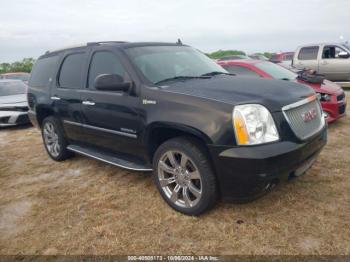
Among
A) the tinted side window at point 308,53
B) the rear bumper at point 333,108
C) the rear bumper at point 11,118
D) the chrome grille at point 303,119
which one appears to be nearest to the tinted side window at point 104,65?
the chrome grille at point 303,119

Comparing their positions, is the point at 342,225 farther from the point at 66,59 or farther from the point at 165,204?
the point at 66,59

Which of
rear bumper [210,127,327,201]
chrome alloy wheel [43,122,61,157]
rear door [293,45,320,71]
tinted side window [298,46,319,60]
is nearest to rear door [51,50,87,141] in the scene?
chrome alloy wheel [43,122,61,157]

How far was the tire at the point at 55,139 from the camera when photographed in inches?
203

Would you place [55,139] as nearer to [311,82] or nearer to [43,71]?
[43,71]

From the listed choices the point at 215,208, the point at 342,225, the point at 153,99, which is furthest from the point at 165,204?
the point at 342,225

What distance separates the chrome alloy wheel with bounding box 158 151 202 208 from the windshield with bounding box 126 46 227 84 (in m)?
0.93

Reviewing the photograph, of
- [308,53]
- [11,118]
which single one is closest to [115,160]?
[11,118]

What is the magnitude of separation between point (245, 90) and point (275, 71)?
413cm

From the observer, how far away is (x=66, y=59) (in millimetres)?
4957

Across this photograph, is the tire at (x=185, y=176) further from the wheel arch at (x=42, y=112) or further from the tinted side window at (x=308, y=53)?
the tinted side window at (x=308, y=53)

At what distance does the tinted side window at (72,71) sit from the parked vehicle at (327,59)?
32.5ft

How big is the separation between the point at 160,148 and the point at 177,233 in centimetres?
89

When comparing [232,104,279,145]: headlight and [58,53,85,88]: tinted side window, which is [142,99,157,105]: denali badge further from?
[58,53,85,88]: tinted side window

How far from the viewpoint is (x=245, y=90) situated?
125 inches
